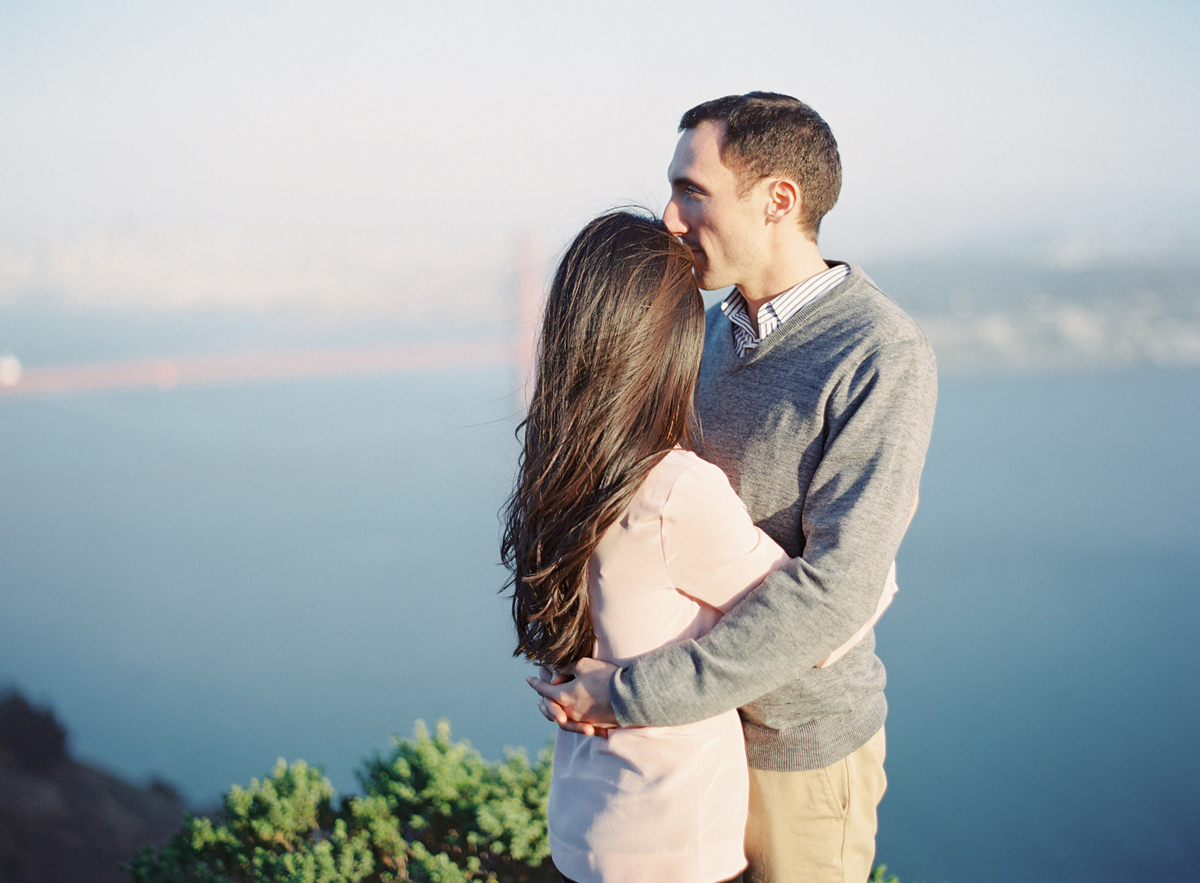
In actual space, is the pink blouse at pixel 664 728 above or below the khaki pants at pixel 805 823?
above

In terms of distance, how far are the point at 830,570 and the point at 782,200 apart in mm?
668

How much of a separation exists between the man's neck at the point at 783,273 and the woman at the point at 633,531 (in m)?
0.35

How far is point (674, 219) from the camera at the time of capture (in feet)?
4.66

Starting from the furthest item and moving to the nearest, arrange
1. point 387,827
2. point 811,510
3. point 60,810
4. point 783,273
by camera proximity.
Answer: point 60,810, point 387,827, point 783,273, point 811,510

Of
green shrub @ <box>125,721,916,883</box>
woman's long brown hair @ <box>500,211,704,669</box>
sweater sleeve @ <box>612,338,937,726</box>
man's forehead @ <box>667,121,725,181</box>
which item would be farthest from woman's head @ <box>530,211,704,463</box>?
green shrub @ <box>125,721,916,883</box>

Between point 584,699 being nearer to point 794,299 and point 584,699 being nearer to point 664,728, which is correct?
point 664,728

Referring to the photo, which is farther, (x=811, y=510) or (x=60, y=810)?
(x=60, y=810)

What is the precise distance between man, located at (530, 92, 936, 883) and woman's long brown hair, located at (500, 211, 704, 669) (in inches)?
7.2

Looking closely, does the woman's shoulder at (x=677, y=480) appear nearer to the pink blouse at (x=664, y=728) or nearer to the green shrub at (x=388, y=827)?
the pink blouse at (x=664, y=728)

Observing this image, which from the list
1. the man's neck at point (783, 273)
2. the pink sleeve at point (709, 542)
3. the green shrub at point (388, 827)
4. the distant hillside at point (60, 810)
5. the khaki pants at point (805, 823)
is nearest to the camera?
the pink sleeve at point (709, 542)

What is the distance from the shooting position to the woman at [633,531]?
1.06 meters

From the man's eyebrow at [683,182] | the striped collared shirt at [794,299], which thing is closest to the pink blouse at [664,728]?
the striped collared shirt at [794,299]

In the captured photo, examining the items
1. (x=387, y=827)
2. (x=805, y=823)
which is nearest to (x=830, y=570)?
(x=805, y=823)

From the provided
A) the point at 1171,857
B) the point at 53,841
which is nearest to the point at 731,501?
the point at 1171,857
